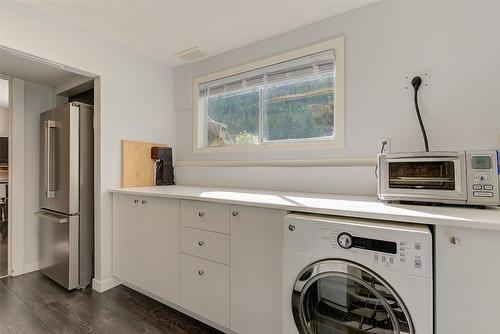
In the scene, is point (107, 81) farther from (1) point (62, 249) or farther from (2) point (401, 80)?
(2) point (401, 80)

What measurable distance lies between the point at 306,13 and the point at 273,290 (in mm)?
1968

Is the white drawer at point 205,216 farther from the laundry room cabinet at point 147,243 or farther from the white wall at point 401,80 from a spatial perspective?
the white wall at point 401,80

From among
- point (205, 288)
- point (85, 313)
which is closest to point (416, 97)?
point (205, 288)

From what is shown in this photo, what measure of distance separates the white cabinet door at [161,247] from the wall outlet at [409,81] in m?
1.78

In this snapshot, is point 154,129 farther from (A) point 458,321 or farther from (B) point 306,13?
(A) point 458,321

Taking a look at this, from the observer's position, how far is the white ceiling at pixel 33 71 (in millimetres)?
2104

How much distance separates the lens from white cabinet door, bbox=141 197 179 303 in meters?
1.77

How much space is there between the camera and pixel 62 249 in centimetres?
221

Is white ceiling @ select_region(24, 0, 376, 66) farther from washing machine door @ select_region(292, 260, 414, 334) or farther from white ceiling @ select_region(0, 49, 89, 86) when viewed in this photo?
washing machine door @ select_region(292, 260, 414, 334)

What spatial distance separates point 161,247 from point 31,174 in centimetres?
192

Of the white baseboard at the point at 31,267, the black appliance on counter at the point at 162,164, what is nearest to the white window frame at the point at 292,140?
the black appliance on counter at the point at 162,164

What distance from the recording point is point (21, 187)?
99.0 inches

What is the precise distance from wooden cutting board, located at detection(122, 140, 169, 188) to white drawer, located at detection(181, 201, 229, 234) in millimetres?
1000

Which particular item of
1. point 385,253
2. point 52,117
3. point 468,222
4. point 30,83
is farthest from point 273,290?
point 30,83
